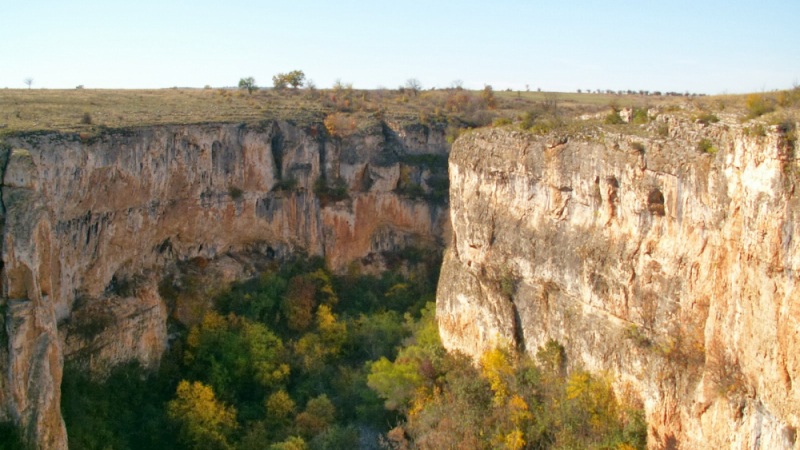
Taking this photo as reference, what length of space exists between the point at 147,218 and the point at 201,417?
318 inches

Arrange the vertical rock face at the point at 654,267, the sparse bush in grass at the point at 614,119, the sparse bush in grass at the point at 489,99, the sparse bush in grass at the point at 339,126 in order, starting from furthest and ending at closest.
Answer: the sparse bush in grass at the point at 489,99 → the sparse bush in grass at the point at 339,126 → the sparse bush in grass at the point at 614,119 → the vertical rock face at the point at 654,267

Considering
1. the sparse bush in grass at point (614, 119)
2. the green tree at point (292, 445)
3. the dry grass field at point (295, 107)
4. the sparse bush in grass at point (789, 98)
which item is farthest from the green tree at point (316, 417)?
the sparse bush in grass at point (789, 98)

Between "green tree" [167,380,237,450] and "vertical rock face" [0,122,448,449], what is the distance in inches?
111

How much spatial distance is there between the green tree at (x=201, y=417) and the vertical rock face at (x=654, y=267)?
8.84 meters

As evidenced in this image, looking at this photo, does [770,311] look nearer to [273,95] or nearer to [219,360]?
[219,360]

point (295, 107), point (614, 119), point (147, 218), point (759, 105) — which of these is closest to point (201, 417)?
point (147, 218)

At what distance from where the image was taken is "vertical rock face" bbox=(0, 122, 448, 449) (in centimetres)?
1686

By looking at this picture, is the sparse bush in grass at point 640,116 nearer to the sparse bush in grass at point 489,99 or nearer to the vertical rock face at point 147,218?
the vertical rock face at point 147,218

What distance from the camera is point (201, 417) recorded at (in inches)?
853

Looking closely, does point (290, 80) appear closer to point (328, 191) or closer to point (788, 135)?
point (328, 191)

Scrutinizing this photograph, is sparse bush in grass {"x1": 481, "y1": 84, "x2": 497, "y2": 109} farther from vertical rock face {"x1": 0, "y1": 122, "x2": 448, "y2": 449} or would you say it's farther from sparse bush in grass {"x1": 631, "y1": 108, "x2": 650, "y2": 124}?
sparse bush in grass {"x1": 631, "y1": 108, "x2": 650, "y2": 124}

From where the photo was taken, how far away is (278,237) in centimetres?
3139

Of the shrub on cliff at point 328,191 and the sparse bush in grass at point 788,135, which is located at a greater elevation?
the sparse bush in grass at point 788,135

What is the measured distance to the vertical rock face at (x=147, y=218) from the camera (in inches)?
664
